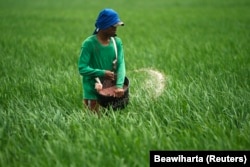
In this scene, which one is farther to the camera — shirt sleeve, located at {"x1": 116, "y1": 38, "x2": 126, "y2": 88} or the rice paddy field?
shirt sleeve, located at {"x1": 116, "y1": 38, "x2": 126, "y2": 88}

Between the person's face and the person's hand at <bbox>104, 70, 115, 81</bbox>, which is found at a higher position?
the person's face

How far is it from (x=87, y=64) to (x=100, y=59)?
12 centimetres

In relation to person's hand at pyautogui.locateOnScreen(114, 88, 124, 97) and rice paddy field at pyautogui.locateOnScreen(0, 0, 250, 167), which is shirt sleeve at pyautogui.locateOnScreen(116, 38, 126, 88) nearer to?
person's hand at pyautogui.locateOnScreen(114, 88, 124, 97)

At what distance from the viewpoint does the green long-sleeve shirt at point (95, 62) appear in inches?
112

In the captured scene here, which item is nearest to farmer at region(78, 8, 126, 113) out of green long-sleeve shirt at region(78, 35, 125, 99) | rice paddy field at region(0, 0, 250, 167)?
green long-sleeve shirt at region(78, 35, 125, 99)

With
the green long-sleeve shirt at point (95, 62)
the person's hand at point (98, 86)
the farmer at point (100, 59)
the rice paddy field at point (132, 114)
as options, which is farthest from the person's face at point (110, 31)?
the rice paddy field at point (132, 114)

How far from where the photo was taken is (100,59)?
293cm

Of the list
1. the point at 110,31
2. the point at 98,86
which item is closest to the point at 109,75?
the point at 98,86

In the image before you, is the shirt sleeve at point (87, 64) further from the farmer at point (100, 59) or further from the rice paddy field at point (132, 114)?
the rice paddy field at point (132, 114)

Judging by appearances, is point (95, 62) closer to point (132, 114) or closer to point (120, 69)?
point (120, 69)

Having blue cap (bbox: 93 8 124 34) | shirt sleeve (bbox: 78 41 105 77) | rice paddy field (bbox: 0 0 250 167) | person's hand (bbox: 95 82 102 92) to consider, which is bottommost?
rice paddy field (bbox: 0 0 250 167)

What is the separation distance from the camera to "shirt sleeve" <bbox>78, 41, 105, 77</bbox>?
2.81 meters

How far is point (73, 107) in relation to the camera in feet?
11.5

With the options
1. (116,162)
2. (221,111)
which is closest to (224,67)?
(221,111)
